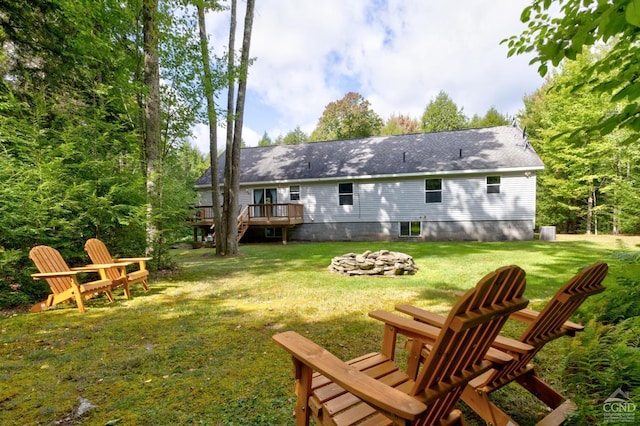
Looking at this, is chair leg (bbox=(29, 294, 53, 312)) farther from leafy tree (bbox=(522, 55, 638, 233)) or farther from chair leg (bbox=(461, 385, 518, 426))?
leafy tree (bbox=(522, 55, 638, 233))

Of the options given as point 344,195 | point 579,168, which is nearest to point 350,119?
point 344,195

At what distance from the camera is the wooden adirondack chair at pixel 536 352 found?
5.74 feet

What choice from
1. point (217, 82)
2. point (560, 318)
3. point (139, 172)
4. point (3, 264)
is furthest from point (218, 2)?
point (560, 318)

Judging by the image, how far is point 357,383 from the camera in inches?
50.7

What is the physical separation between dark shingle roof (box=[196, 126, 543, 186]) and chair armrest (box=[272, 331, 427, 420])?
13781 millimetres

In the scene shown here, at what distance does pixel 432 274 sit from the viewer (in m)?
6.74

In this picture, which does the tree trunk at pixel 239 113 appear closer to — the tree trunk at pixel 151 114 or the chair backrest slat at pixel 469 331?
the tree trunk at pixel 151 114

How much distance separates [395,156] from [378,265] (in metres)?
10.3

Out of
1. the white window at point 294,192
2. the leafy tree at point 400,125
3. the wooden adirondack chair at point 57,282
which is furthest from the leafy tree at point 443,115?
the wooden adirondack chair at point 57,282

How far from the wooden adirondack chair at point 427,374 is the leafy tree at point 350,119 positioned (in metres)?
31.0

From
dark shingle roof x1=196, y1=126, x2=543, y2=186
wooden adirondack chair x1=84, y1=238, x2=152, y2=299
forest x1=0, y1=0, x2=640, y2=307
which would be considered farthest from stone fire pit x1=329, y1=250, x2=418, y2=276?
dark shingle roof x1=196, y1=126, x2=543, y2=186

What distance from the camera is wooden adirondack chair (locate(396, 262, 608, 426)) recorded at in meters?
1.75

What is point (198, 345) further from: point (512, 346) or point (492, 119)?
point (492, 119)

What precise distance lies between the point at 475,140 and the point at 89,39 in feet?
51.7
